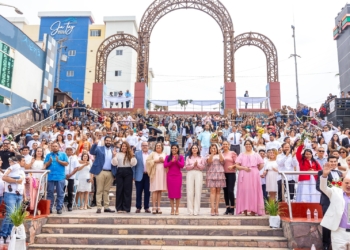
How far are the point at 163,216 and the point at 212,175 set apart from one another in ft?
4.74

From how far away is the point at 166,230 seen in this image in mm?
6383

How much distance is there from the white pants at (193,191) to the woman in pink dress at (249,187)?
0.88 meters

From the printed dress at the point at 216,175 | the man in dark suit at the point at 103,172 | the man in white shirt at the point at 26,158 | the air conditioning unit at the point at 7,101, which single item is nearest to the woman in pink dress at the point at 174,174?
the printed dress at the point at 216,175

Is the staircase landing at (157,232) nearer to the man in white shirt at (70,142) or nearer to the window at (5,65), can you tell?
the man in white shirt at (70,142)

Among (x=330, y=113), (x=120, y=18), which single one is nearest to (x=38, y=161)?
(x=330, y=113)

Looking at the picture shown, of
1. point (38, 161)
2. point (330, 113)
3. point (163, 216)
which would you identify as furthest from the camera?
point (330, 113)

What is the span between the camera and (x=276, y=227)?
639 cm

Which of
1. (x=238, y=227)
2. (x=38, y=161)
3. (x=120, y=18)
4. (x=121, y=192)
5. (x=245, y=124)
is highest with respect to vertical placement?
(x=120, y=18)

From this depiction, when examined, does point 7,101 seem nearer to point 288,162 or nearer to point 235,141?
point 235,141

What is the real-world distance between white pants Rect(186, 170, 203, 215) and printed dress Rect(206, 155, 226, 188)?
232 millimetres

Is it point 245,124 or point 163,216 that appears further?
point 245,124

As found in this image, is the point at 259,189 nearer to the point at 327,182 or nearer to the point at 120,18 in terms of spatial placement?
the point at 327,182

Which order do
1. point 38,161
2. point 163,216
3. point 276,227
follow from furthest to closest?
1. point 38,161
2. point 163,216
3. point 276,227

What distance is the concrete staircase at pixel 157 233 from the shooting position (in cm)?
603
